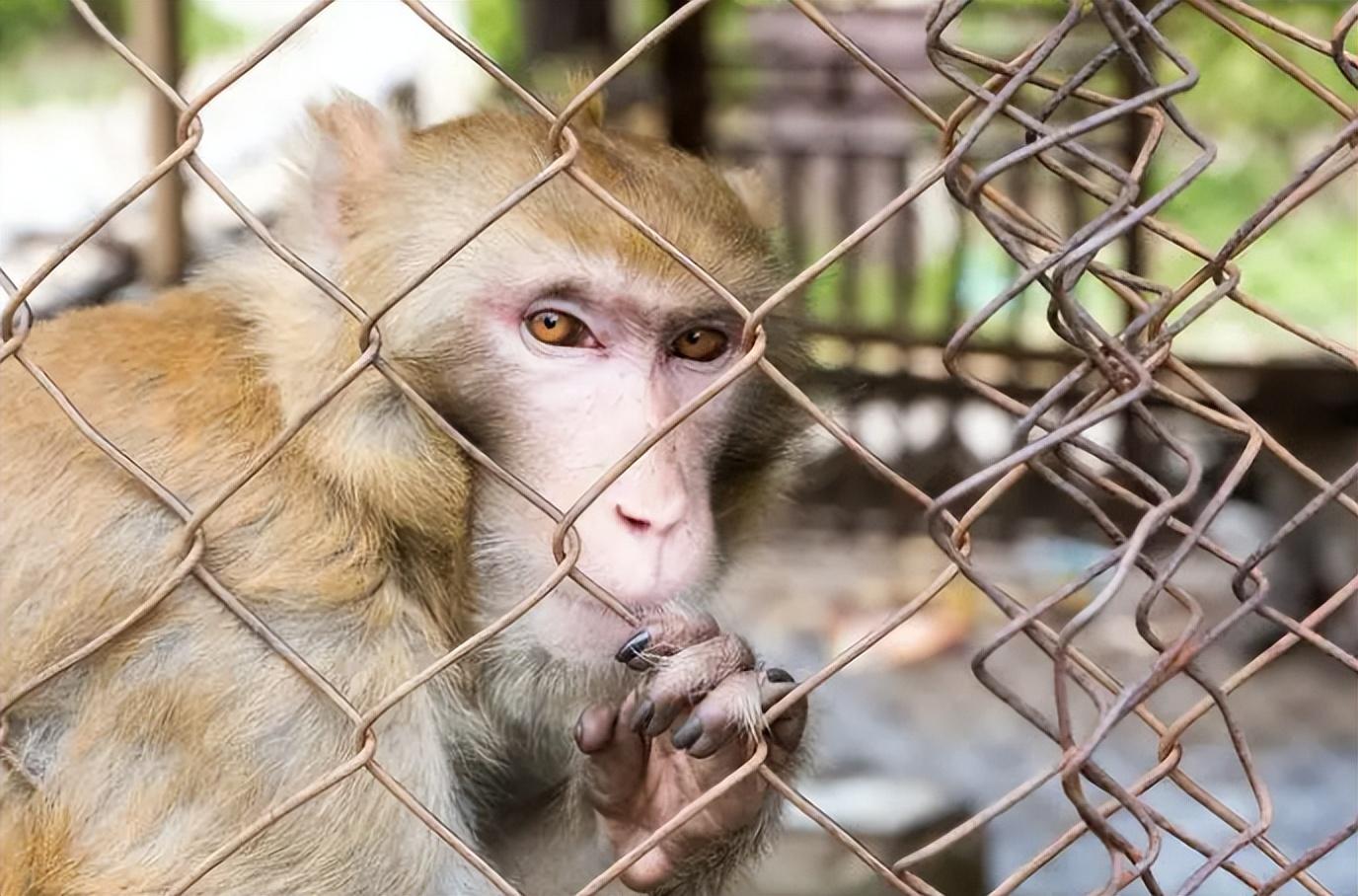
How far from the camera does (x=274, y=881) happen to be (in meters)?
2.22

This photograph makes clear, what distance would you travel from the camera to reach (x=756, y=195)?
9.96 ft

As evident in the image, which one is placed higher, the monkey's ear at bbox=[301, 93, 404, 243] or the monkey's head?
the monkey's ear at bbox=[301, 93, 404, 243]

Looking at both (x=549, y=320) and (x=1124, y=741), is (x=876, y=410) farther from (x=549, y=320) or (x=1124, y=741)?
(x=549, y=320)

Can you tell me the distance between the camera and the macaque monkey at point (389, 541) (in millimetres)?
2229

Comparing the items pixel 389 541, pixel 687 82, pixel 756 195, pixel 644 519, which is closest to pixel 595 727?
pixel 644 519

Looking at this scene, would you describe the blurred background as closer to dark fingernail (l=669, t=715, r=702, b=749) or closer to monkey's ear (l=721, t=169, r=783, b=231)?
monkey's ear (l=721, t=169, r=783, b=231)

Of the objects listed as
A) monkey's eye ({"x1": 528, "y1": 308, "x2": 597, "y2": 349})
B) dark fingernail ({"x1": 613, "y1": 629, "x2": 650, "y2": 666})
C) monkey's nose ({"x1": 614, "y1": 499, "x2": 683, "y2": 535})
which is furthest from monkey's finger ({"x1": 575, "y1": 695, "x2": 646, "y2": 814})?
monkey's eye ({"x1": 528, "y1": 308, "x2": 597, "y2": 349})

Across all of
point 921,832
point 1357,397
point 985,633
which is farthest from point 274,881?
point 1357,397

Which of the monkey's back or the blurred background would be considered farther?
the blurred background

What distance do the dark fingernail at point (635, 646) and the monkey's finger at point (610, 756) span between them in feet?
0.37

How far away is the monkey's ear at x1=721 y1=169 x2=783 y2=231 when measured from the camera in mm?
3006

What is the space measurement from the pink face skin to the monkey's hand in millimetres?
105

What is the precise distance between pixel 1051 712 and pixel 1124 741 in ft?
1.08

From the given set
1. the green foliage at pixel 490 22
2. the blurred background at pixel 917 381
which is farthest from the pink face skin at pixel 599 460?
the green foliage at pixel 490 22
